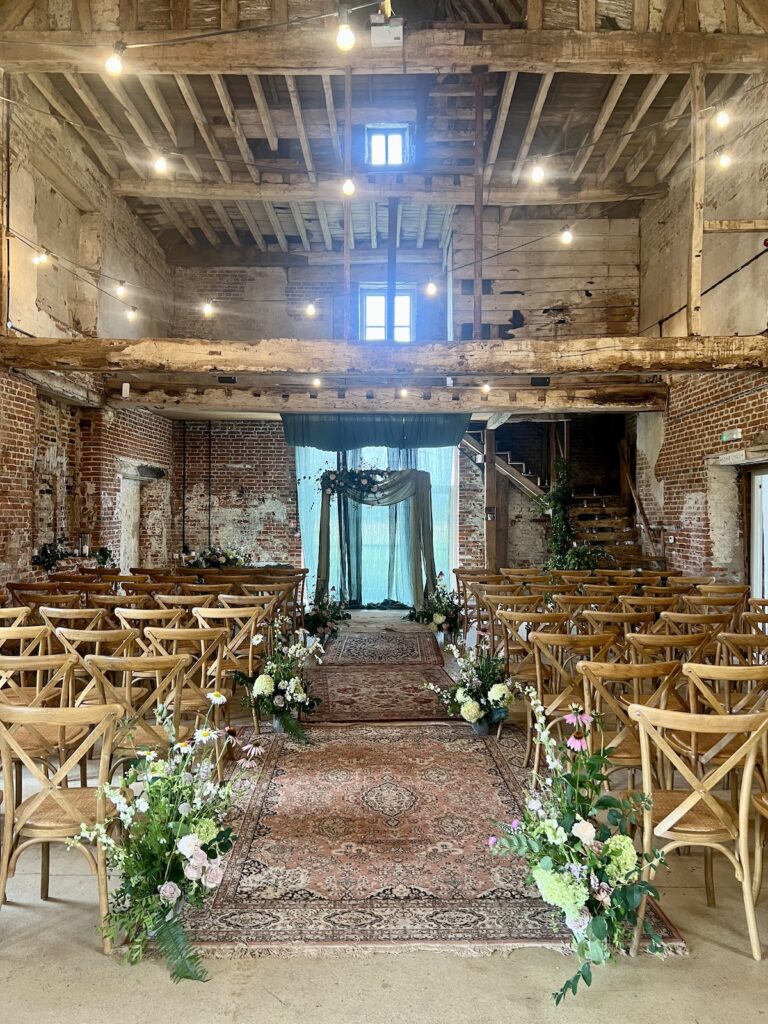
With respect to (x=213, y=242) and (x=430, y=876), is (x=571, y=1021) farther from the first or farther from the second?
(x=213, y=242)

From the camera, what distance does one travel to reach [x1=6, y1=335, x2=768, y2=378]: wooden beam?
5.86 meters

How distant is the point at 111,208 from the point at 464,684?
26.1ft

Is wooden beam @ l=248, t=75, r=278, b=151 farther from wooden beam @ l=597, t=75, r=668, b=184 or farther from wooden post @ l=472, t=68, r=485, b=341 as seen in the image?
wooden beam @ l=597, t=75, r=668, b=184

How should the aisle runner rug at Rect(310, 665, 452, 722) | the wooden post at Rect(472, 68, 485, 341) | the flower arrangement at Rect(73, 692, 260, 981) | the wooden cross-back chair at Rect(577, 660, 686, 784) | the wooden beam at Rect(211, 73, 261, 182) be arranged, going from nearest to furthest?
1. the flower arrangement at Rect(73, 692, 260, 981)
2. the wooden cross-back chair at Rect(577, 660, 686, 784)
3. the aisle runner rug at Rect(310, 665, 452, 722)
4. the wooden post at Rect(472, 68, 485, 341)
5. the wooden beam at Rect(211, 73, 261, 182)

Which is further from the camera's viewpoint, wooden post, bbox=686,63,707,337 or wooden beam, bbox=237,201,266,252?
wooden beam, bbox=237,201,266,252

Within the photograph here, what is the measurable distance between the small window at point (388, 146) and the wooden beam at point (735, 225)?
173 inches

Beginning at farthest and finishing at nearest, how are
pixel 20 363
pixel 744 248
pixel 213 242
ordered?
1. pixel 213 242
2. pixel 744 248
3. pixel 20 363

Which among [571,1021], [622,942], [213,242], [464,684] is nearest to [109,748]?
[571,1021]

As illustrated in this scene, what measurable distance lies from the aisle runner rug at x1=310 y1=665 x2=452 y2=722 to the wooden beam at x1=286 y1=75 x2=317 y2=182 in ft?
20.3

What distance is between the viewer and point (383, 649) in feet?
25.4

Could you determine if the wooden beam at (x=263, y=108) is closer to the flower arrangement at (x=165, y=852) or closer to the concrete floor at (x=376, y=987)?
the flower arrangement at (x=165, y=852)

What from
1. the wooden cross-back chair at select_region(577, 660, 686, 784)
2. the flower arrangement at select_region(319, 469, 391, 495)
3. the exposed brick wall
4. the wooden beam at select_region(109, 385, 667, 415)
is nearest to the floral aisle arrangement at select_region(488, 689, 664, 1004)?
the wooden cross-back chair at select_region(577, 660, 686, 784)

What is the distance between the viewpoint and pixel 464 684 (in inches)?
185

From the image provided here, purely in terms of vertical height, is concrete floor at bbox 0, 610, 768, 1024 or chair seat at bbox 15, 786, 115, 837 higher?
chair seat at bbox 15, 786, 115, 837
